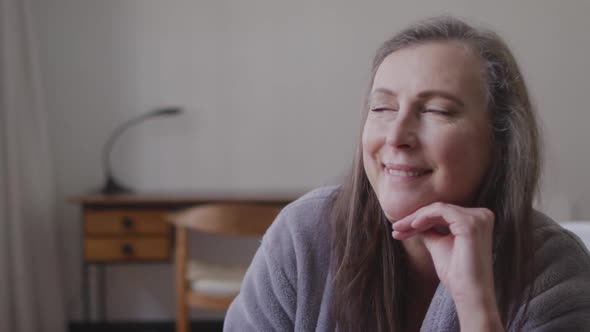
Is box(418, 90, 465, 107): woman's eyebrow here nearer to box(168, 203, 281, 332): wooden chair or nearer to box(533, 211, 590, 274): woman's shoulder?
box(533, 211, 590, 274): woman's shoulder

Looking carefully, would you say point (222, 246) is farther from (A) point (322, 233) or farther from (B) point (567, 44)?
(A) point (322, 233)

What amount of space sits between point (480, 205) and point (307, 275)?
0.31m

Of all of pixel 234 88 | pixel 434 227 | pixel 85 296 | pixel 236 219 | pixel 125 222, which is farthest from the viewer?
pixel 234 88

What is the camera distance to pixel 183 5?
11.6 ft

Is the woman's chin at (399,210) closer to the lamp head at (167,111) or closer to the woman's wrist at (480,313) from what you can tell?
the woman's wrist at (480,313)

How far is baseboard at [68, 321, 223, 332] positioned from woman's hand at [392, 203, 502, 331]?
9.30 feet

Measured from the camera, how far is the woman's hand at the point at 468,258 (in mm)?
928

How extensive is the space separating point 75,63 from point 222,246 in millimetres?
1238

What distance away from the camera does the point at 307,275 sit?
114cm

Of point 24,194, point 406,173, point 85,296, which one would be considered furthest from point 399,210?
point 85,296

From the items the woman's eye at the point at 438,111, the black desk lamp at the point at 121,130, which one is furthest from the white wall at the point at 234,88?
the woman's eye at the point at 438,111

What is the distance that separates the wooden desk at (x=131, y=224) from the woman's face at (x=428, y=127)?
2092 millimetres

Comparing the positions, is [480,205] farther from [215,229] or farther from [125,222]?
[125,222]

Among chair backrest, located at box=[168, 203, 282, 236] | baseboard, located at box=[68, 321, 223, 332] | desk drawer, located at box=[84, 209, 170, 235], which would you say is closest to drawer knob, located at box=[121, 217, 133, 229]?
desk drawer, located at box=[84, 209, 170, 235]
